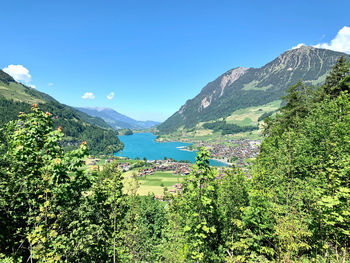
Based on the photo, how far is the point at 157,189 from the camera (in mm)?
101375

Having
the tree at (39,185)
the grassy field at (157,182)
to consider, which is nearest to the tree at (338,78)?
the tree at (39,185)

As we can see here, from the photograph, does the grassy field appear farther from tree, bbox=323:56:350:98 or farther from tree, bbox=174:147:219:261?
tree, bbox=174:147:219:261

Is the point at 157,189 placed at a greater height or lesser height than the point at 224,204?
lesser

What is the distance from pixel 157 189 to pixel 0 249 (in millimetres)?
102082

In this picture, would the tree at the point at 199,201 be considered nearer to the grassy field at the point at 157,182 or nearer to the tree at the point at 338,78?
the tree at the point at 338,78

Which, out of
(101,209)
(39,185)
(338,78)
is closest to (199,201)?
(101,209)

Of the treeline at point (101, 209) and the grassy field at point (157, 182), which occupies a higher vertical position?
the treeline at point (101, 209)

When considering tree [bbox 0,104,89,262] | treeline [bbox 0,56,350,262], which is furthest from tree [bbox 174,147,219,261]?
tree [bbox 0,104,89,262]

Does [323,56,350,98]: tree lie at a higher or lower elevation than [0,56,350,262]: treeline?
higher

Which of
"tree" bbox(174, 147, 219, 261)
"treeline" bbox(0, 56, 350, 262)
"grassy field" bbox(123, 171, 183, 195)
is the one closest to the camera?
"treeline" bbox(0, 56, 350, 262)

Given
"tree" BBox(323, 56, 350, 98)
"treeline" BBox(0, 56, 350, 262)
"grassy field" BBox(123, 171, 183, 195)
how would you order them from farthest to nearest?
"grassy field" BBox(123, 171, 183, 195) < "tree" BBox(323, 56, 350, 98) < "treeline" BBox(0, 56, 350, 262)

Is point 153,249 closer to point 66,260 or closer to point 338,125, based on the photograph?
point 66,260

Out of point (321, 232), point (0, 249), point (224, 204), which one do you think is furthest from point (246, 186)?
point (0, 249)

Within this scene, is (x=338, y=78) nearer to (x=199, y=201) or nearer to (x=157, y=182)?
(x=199, y=201)
